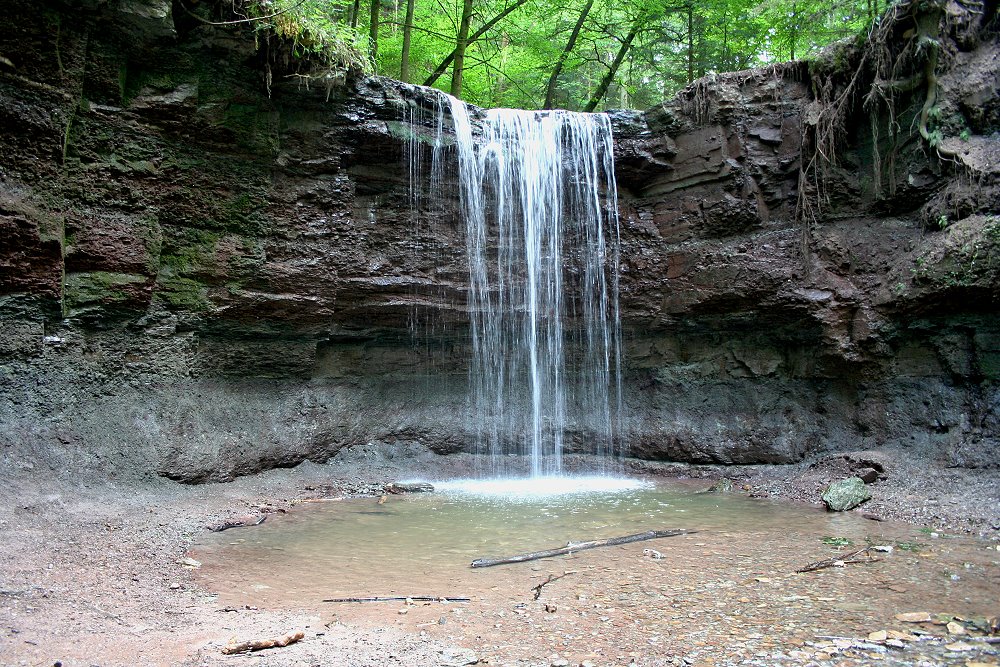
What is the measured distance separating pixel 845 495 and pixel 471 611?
477 centimetres

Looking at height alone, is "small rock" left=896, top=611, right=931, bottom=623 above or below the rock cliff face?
below

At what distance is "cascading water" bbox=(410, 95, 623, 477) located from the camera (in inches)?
408

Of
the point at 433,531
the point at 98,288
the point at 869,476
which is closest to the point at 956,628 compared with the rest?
the point at 433,531

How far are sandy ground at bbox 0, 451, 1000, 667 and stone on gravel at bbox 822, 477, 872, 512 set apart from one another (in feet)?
2.08

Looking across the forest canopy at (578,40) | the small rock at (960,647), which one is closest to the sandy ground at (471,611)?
the small rock at (960,647)

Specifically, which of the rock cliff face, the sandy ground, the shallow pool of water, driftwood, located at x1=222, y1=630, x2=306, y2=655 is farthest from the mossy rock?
driftwood, located at x1=222, y1=630, x2=306, y2=655

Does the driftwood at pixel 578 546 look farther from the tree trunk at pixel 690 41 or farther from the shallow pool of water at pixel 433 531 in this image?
the tree trunk at pixel 690 41

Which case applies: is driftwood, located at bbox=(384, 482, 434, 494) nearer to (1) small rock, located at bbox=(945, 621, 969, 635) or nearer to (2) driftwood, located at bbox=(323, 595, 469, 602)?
(2) driftwood, located at bbox=(323, 595, 469, 602)

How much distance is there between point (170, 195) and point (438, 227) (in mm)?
3712

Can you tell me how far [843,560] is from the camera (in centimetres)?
469

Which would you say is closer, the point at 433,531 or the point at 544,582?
the point at 544,582

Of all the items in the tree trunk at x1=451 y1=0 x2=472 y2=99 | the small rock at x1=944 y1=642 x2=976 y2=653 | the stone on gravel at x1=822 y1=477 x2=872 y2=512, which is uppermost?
the tree trunk at x1=451 y1=0 x2=472 y2=99

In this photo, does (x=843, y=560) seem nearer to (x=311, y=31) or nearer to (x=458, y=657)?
(x=458, y=657)

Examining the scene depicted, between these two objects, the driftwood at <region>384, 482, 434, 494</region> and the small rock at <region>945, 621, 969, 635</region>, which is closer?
the small rock at <region>945, 621, 969, 635</region>
